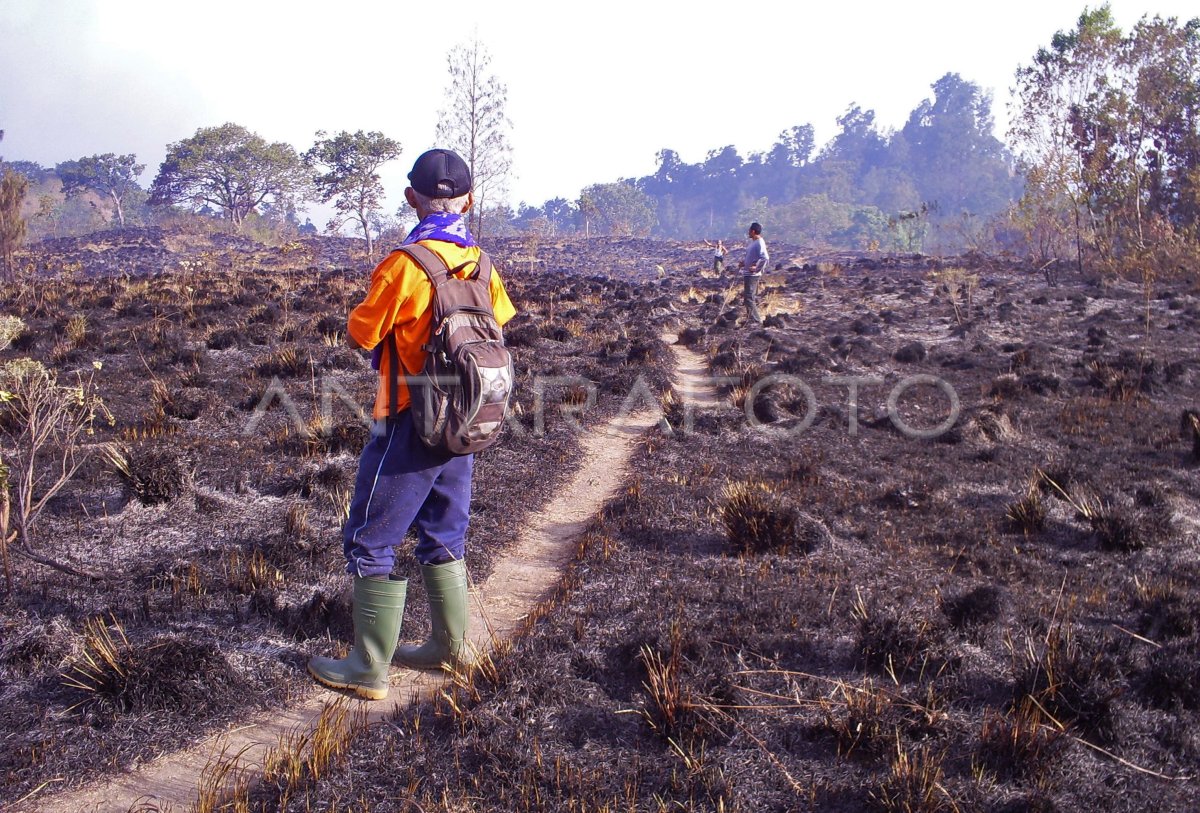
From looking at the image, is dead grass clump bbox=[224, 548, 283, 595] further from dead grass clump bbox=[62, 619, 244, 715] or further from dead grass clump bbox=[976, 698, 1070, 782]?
dead grass clump bbox=[976, 698, 1070, 782]

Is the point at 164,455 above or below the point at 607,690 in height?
above

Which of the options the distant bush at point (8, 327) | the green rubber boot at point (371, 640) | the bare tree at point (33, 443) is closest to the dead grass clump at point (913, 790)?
the green rubber boot at point (371, 640)

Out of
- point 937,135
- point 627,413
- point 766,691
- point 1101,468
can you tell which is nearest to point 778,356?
point 627,413

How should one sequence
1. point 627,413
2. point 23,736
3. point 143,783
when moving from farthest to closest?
point 627,413, point 23,736, point 143,783

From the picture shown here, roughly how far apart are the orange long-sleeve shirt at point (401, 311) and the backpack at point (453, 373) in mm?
29

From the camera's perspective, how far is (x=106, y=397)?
7914 millimetres

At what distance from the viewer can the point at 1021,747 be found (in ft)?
8.41

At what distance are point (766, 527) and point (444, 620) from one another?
222 centimetres

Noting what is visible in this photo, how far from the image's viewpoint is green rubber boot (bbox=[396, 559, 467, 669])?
3.06m

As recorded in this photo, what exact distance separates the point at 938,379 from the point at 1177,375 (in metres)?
2.76

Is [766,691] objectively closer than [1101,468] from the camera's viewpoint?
Yes

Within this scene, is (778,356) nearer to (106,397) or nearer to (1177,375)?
(1177,375)

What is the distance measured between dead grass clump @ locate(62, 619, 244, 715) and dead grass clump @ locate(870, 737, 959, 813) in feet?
7.63

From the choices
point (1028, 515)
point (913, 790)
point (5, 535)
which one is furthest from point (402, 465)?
point (1028, 515)
